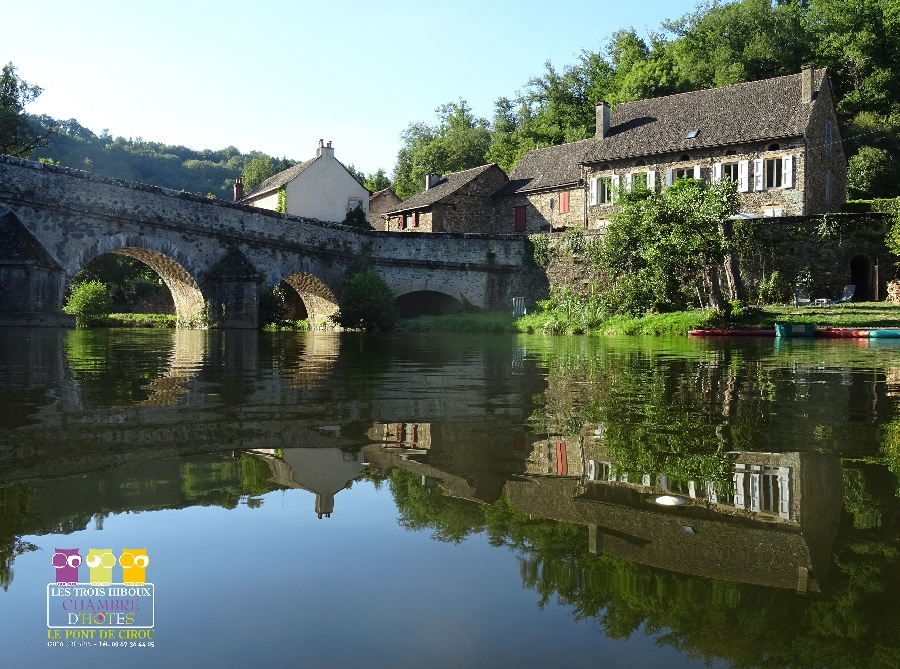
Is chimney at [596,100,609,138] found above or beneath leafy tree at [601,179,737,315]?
above

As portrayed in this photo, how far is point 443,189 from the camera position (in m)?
44.7

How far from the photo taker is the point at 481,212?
44.1 metres

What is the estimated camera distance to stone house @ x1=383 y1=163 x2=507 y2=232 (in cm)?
4291

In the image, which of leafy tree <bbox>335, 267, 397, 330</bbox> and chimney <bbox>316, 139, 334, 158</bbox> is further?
chimney <bbox>316, 139, 334, 158</bbox>

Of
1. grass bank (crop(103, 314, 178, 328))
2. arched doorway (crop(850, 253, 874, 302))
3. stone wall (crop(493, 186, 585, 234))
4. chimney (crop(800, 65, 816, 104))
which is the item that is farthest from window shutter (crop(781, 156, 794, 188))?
grass bank (crop(103, 314, 178, 328))

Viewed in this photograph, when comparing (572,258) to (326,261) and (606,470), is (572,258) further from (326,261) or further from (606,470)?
(606,470)

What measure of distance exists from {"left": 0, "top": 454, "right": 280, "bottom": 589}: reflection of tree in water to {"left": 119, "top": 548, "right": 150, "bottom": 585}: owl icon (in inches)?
12.7

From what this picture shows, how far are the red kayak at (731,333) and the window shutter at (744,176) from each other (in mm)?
14620

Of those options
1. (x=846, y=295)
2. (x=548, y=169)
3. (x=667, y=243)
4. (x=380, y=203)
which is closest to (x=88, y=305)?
(x=548, y=169)

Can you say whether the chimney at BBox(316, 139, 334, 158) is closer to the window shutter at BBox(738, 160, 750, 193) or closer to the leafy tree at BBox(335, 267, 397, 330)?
the leafy tree at BBox(335, 267, 397, 330)

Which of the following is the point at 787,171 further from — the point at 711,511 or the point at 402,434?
the point at 711,511

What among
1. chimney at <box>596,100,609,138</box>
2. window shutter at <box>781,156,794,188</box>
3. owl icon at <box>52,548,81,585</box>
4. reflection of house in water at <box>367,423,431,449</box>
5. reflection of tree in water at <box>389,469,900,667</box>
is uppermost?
chimney at <box>596,100,609,138</box>

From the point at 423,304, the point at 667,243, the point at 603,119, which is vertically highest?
the point at 603,119

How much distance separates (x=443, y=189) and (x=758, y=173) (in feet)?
54.8
